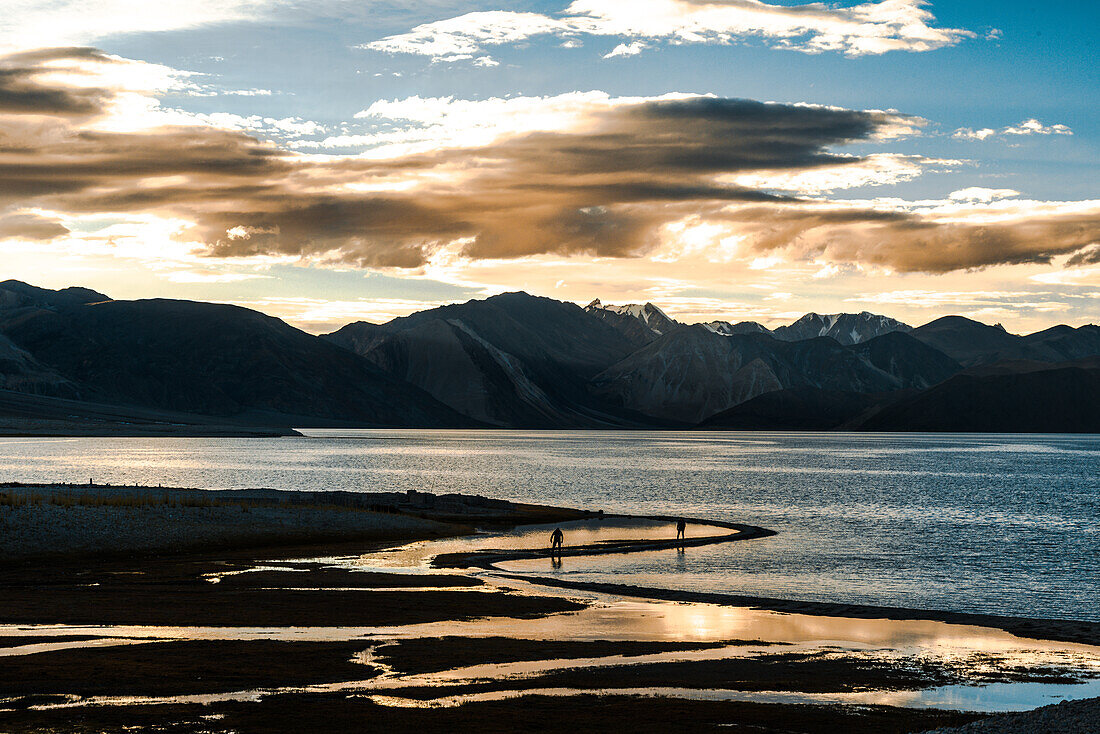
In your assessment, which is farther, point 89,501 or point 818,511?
point 818,511

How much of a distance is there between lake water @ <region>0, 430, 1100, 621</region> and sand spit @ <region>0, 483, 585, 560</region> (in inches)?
672

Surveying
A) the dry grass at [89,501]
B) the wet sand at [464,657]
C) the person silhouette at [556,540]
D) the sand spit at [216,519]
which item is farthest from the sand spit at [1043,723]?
the dry grass at [89,501]

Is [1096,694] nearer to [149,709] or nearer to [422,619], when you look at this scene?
[422,619]

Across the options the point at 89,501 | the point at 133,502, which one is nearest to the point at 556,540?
the point at 133,502

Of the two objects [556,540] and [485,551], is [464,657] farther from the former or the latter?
[556,540]

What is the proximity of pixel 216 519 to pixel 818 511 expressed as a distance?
56.4 m

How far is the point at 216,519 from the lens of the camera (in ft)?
212

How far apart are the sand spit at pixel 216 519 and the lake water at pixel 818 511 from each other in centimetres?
1707

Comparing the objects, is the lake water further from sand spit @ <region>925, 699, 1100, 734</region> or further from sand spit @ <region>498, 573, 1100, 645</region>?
sand spit @ <region>925, 699, 1100, 734</region>

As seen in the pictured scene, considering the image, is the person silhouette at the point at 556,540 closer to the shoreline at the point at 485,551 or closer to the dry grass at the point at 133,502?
the shoreline at the point at 485,551

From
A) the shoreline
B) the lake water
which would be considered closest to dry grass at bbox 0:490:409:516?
the shoreline

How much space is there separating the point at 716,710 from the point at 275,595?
72.2 feet

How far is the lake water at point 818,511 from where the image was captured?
49.6 meters

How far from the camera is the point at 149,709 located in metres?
22.8
